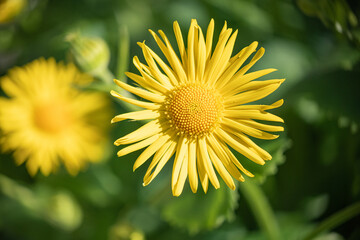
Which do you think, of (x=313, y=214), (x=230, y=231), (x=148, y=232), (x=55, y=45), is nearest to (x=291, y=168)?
(x=313, y=214)

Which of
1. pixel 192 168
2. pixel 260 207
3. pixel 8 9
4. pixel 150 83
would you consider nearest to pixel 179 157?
pixel 192 168

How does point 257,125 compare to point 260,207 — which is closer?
point 257,125

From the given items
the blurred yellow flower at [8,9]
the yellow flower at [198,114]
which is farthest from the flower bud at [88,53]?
the blurred yellow flower at [8,9]

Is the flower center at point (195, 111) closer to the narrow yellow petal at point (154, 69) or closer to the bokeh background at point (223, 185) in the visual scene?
the narrow yellow petal at point (154, 69)

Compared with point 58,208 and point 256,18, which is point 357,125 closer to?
point 256,18

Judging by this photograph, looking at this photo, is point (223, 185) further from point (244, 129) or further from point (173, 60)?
point (173, 60)
